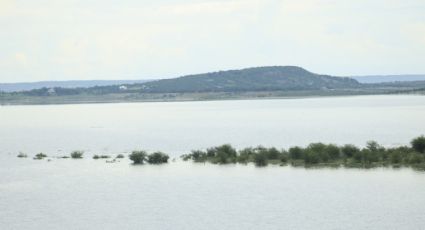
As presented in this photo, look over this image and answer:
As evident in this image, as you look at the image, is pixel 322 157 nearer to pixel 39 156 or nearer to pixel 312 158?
pixel 312 158

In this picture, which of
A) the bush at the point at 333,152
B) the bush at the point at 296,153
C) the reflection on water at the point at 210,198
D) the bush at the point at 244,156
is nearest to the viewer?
the reflection on water at the point at 210,198

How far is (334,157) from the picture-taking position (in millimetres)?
54906

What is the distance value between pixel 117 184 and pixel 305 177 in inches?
396

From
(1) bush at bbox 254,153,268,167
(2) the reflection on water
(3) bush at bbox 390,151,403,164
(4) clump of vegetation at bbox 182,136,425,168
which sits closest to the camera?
(2) the reflection on water

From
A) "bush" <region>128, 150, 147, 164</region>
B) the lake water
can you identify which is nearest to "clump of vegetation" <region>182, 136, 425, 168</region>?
the lake water

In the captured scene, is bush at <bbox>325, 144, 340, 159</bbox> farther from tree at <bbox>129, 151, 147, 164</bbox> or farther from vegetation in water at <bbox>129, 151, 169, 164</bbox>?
tree at <bbox>129, 151, 147, 164</bbox>

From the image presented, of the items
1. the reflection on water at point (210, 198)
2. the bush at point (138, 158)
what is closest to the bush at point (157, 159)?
the bush at point (138, 158)

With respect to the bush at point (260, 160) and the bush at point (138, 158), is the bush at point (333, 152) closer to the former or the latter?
the bush at point (260, 160)

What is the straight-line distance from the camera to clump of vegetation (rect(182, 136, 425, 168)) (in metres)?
52.4

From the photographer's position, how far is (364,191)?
43.2 metres

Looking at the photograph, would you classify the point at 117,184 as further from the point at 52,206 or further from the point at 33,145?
the point at 33,145

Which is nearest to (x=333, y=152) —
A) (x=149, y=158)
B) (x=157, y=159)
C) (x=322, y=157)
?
(x=322, y=157)

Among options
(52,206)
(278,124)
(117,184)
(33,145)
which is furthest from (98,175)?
(278,124)

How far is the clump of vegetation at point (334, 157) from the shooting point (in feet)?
172
